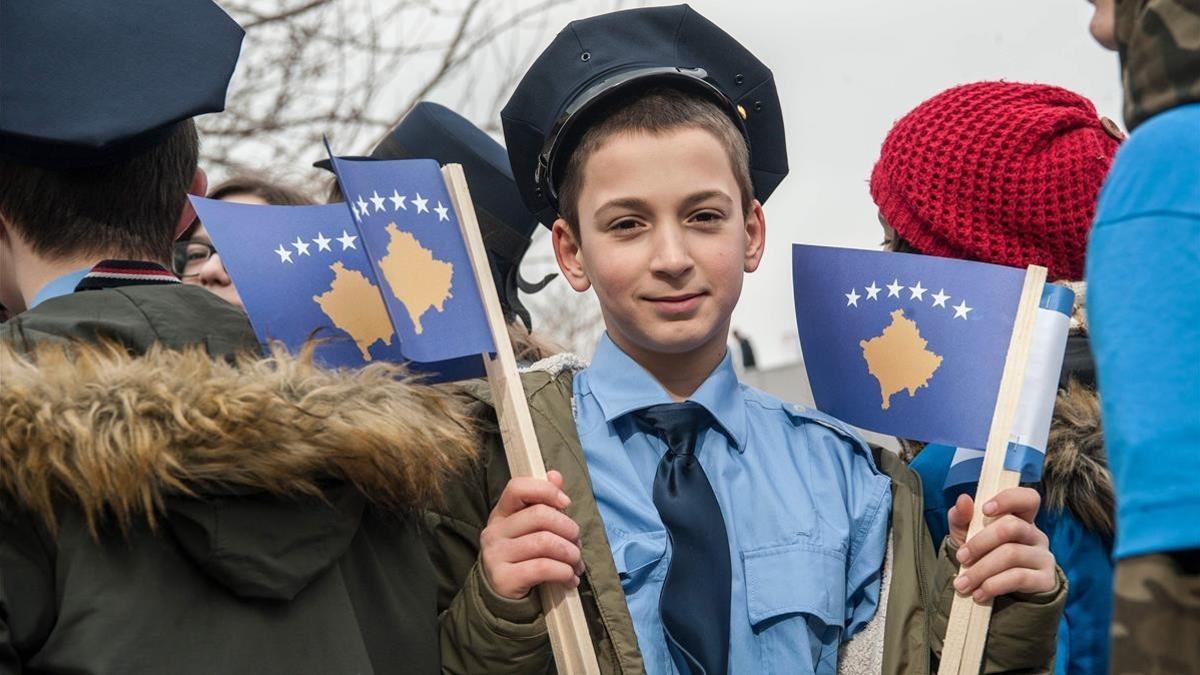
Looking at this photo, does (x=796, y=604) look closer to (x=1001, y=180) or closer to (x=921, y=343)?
(x=921, y=343)

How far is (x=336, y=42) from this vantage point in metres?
8.98

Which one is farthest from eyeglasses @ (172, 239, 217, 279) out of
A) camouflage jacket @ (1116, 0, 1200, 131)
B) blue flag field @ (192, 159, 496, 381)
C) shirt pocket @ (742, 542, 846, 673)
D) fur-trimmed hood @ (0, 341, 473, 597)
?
camouflage jacket @ (1116, 0, 1200, 131)

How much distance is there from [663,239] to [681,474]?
0.44 m

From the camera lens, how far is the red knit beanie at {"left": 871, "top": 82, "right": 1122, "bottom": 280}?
2992 millimetres

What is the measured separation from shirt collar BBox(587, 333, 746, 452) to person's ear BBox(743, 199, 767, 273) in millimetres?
239

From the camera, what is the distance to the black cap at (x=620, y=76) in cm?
285

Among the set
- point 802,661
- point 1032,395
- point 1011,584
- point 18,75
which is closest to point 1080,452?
point 1032,395

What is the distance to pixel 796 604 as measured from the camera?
8.17 ft

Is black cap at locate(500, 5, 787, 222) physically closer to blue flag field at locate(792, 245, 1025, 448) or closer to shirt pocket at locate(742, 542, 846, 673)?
blue flag field at locate(792, 245, 1025, 448)

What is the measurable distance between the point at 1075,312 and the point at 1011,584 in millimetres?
770

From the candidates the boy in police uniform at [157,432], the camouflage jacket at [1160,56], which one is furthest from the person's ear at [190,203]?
the camouflage jacket at [1160,56]

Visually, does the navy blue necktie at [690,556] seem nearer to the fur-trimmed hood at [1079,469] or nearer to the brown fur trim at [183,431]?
the brown fur trim at [183,431]

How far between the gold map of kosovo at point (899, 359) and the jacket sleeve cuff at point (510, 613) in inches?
32.6

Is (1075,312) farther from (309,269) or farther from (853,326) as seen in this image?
(309,269)
